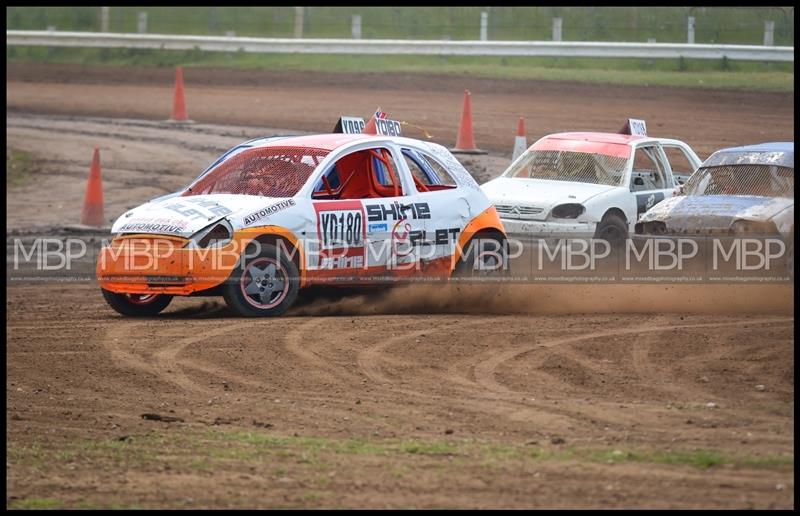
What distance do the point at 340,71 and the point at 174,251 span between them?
71.7ft

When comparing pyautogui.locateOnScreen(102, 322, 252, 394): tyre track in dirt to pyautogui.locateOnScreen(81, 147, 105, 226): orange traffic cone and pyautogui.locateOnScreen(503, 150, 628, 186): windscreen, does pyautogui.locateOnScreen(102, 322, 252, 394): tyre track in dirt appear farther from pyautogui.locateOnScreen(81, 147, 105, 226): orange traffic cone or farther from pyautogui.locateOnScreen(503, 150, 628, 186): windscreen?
pyautogui.locateOnScreen(81, 147, 105, 226): orange traffic cone

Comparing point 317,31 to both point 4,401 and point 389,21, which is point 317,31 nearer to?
point 389,21

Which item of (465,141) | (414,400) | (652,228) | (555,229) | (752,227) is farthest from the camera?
(465,141)

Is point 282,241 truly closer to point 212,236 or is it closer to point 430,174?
point 212,236

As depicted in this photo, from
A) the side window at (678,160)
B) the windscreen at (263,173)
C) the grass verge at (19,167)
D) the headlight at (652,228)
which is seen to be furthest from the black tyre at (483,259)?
the grass verge at (19,167)

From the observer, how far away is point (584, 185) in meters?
16.6

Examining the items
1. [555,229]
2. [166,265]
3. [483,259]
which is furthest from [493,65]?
[166,265]

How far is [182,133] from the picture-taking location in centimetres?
2622

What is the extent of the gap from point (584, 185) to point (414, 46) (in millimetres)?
16588

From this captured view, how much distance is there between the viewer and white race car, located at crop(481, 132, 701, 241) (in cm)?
1597

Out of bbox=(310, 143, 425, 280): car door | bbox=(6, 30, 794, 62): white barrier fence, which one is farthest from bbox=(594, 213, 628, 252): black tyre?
bbox=(6, 30, 794, 62): white barrier fence

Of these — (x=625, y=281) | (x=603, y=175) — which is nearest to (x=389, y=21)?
(x=603, y=175)

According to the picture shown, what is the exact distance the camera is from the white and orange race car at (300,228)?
12148 mm

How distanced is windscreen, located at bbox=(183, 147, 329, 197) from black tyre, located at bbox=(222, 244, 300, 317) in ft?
2.22
